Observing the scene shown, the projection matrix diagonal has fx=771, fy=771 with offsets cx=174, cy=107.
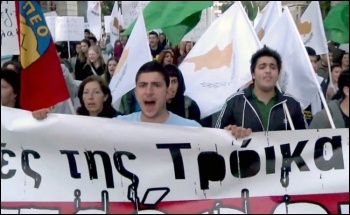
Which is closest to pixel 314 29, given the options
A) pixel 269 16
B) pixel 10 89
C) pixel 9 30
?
pixel 269 16

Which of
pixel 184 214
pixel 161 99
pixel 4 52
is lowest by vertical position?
pixel 184 214

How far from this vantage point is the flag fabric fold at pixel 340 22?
498cm

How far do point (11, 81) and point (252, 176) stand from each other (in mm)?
1762

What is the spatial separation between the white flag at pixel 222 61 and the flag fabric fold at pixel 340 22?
0.84m

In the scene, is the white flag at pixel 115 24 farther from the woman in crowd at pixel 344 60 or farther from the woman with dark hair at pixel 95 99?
the woman with dark hair at pixel 95 99

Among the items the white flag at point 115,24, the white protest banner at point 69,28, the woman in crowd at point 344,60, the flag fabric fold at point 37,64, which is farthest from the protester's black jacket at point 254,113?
the white protest banner at point 69,28

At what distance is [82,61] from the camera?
35.7 feet

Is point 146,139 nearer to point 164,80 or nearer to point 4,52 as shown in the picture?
point 164,80

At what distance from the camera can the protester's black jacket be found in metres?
4.93

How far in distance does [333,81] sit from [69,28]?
19.4ft

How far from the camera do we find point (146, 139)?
4.25m

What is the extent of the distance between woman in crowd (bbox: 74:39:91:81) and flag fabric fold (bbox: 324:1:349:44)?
200 inches

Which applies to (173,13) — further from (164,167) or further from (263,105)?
(164,167)

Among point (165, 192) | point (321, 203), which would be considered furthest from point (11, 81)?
point (321, 203)
